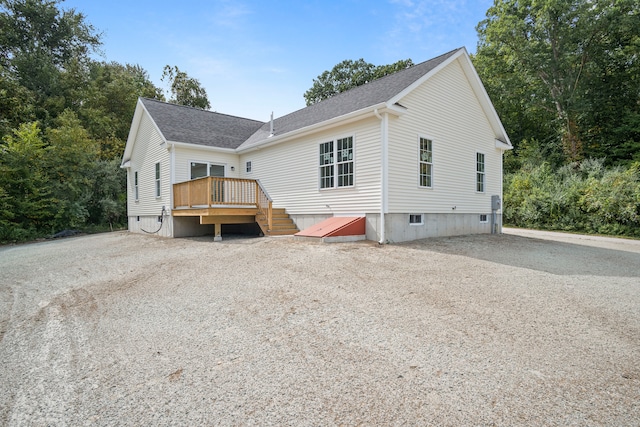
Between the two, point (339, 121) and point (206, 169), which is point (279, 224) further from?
point (206, 169)

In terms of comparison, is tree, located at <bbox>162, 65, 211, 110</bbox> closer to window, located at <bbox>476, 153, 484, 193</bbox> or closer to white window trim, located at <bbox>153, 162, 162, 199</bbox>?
white window trim, located at <bbox>153, 162, 162, 199</bbox>

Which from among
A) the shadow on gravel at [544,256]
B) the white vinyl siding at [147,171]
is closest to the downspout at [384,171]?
the shadow on gravel at [544,256]

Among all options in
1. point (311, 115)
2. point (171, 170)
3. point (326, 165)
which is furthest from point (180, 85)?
point (326, 165)

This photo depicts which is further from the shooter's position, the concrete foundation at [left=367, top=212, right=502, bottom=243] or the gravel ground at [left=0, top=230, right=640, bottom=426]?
the concrete foundation at [left=367, top=212, right=502, bottom=243]

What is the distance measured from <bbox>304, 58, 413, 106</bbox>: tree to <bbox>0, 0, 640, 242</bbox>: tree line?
2.85 metres

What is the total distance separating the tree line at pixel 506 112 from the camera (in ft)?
50.9

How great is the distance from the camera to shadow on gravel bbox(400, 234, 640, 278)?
6.58 metres

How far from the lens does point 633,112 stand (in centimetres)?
2155

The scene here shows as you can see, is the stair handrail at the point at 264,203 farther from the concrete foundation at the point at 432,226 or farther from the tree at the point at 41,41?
the tree at the point at 41,41

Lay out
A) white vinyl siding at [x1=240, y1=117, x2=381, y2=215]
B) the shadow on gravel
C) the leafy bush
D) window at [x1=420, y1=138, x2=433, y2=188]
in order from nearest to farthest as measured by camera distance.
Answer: the shadow on gravel → white vinyl siding at [x1=240, y1=117, x2=381, y2=215] → window at [x1=420, y1=138, x2=433, y2=188] → the leafy bush

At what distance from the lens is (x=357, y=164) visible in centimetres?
988

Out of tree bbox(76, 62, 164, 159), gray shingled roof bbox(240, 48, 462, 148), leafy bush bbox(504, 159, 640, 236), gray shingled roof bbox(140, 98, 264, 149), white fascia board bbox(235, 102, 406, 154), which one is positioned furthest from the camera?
tree bbox(76, 62, 164, 159)

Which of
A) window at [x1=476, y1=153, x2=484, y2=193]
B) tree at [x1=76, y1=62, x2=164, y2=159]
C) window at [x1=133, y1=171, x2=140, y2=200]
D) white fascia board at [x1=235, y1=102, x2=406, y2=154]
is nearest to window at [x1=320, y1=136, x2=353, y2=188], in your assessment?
white fascia board at [x1=235, y1=102, x2=406, y2=154]

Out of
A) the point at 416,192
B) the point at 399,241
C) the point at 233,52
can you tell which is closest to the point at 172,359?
the point at 399,241
